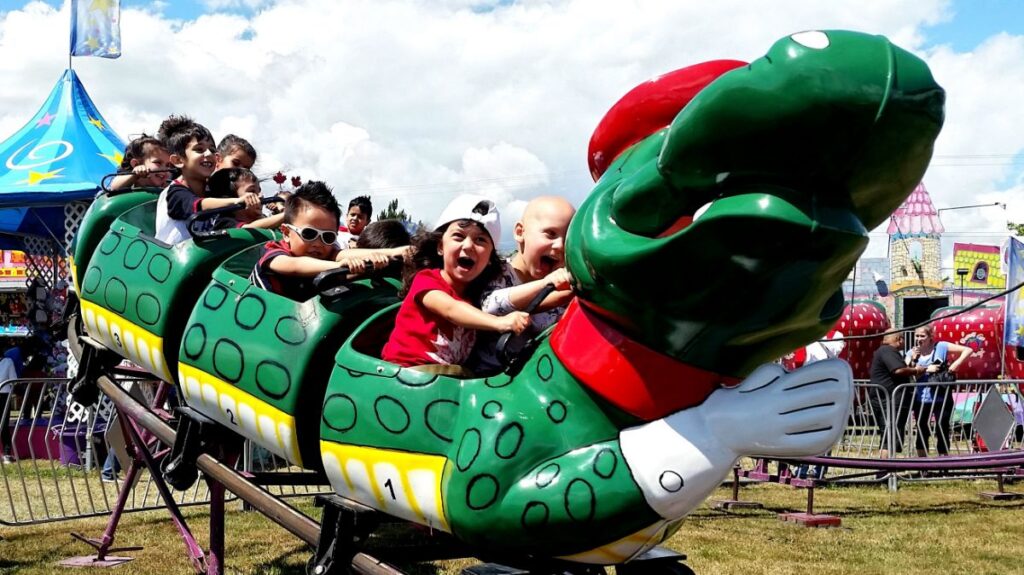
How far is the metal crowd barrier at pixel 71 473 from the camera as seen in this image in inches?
250

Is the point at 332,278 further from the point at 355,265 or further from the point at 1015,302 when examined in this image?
the point at 1015,302

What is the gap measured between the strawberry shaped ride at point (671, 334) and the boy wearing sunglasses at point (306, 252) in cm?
46

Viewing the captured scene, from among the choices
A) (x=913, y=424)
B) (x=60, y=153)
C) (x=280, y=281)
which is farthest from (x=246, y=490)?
(x=60, y=153)

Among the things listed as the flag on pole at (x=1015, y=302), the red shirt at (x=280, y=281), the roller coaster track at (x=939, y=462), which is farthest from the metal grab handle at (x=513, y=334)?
the flag on pole at (x=1015, y=302)

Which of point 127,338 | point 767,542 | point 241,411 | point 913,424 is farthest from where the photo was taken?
point 913,424

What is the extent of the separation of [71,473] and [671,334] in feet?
25.0

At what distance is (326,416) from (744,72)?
4.74 feet

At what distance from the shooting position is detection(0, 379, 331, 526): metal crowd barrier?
6344 mm

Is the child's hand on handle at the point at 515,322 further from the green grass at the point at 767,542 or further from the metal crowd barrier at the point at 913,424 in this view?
the metal crowd barrier at the point at 913,424

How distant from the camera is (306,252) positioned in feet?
11.0

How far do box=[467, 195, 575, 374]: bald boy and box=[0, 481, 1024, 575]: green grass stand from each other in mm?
2246

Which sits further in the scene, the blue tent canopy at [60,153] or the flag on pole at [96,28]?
the flag on pole at [96,28]

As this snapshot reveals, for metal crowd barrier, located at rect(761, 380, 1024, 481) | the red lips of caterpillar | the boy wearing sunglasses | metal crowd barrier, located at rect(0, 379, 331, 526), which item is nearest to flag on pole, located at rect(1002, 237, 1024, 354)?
metal crowd barrier, located at rect(761, 380, 1024, 481)

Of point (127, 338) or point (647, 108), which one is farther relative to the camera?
point (127, 338)
